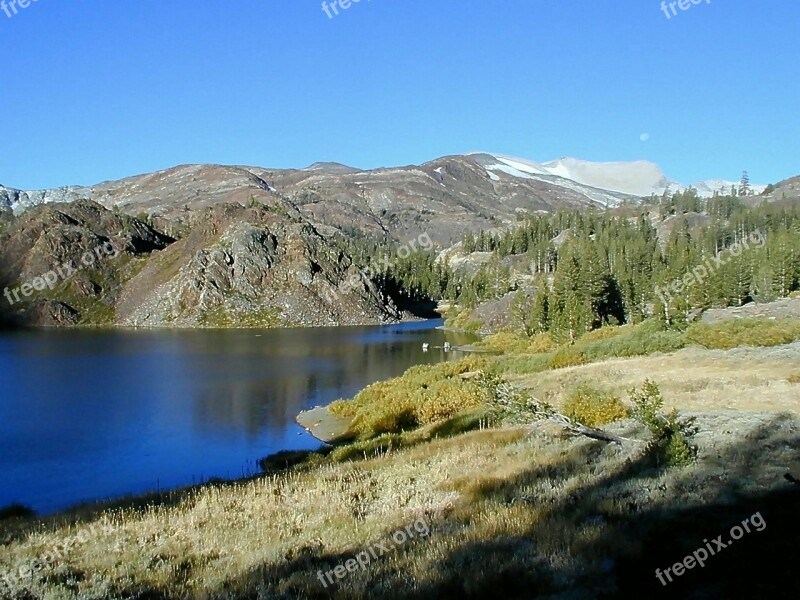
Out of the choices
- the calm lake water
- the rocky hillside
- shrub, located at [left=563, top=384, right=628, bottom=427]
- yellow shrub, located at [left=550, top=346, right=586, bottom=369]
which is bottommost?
the calm lake water

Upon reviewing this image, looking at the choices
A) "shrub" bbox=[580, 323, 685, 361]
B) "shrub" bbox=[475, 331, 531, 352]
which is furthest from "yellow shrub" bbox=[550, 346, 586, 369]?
"shrub" bbox=[475, 331, 531, 352]

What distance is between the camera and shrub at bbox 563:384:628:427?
2145 cm

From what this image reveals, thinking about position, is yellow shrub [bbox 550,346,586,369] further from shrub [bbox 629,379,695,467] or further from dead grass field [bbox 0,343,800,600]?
shrub [bbox 629,379,695,467]

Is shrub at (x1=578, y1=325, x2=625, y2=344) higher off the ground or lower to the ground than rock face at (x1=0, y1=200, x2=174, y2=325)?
lower

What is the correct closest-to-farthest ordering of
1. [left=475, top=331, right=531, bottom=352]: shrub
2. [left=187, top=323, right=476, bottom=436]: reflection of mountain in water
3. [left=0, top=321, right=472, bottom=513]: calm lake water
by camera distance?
[left=0, top=321, right=472, bottom=513]: calm lake water
[left=187, top=323, right=476, bottom=436]: reflection of mountain in water
[left=475, top=331, right=531, bottom=352]: shrub

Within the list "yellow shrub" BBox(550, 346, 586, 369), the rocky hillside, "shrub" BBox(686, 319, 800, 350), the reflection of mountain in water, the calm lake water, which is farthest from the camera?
the rocky hillside

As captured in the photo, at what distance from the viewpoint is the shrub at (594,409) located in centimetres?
2145

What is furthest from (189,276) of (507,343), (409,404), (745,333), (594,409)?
(594,409)

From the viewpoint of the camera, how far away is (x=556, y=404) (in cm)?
2817

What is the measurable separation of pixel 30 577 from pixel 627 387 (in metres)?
25.7

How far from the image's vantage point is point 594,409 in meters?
22.0

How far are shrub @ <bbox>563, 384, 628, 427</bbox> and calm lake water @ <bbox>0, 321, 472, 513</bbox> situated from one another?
1642cm

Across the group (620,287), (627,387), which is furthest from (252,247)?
(627,387)

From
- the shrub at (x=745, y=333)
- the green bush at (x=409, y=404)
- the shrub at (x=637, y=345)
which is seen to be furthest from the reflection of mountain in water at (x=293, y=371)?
the shrub at (x=745, y=333)
